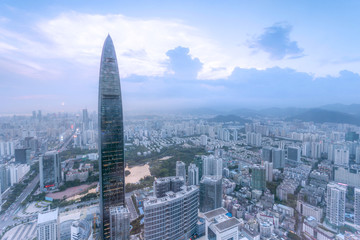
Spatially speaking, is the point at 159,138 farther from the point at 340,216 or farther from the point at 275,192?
the point at 340,216

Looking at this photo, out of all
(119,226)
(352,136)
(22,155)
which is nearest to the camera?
(119,226)

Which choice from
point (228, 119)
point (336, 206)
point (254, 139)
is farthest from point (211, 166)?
point (228, 119)

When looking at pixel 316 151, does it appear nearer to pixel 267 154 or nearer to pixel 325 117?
pixel 267 154

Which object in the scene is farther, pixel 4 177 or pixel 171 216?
pixel 4 177

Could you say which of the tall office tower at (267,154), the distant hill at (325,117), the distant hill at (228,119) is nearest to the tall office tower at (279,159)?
the tall office tower at (267,154)

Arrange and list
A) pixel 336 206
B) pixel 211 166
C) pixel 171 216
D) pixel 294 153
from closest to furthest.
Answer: pixel 171 216, pixel 336 206, pixel 211 166, pixel 294 153

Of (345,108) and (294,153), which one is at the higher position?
(345,108)

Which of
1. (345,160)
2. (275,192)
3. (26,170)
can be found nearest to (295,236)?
(275,192)
